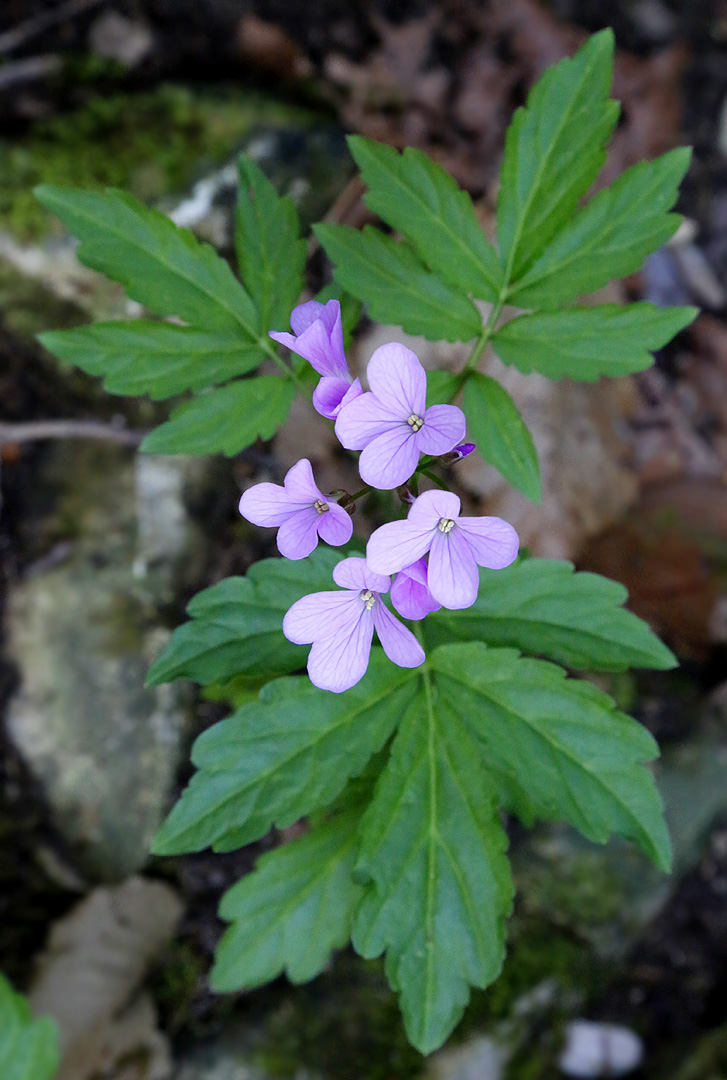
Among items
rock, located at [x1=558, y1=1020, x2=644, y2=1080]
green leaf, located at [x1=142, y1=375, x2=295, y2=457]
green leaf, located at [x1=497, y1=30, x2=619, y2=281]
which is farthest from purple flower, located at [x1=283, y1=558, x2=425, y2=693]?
rock, located at [x1=558, y1=1020, x2=644, y2=1080]

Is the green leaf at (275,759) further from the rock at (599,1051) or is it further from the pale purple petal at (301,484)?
the rock at (599,1051)

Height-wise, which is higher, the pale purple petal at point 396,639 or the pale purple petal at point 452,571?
the pale purple petal at point 452,571

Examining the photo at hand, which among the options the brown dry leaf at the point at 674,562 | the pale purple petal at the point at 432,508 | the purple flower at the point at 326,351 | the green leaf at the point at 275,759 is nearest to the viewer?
the pale purple petal at the point at 432,508

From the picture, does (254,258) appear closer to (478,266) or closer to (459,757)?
(478,266)

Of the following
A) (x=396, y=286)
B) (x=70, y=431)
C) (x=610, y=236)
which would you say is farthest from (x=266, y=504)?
(x=70, y=431)

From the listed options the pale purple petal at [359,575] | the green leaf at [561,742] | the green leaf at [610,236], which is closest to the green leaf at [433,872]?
the green leaf at [561,742]

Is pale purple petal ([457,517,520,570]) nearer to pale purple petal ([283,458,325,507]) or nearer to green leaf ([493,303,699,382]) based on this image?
pale purple petal ([283,458,325,507])

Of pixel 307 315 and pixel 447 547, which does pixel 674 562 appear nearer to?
pixel 447 547
